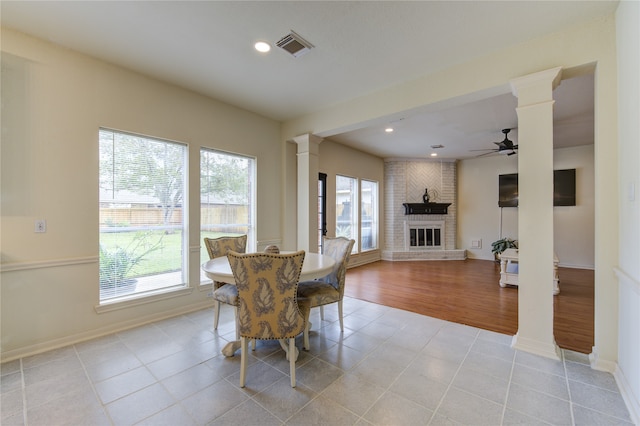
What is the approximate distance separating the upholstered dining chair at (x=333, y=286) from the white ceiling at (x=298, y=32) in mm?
1892

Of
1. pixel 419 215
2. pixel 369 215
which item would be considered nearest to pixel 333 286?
pixel 369 215

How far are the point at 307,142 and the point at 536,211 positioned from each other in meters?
2.99

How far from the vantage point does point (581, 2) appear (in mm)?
1905

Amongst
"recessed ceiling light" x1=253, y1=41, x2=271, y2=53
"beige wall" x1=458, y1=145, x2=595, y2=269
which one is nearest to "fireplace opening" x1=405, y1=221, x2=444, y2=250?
"beige wall" x1=458, y1=145, x2=595, y2=269

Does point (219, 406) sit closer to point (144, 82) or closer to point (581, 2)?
point (144, 82)

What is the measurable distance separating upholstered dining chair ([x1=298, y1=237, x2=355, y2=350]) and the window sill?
161 centimetres

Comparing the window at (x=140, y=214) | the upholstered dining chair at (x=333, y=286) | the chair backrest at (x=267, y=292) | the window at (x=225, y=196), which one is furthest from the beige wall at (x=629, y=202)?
the window at (x=140, y=214)

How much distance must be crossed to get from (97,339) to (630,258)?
14.4ft

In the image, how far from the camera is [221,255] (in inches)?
117

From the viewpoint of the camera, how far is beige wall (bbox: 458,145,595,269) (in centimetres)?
575

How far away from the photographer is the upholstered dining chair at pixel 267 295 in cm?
174

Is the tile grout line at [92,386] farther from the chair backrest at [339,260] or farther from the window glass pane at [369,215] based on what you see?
the window glass pane at [369,215]

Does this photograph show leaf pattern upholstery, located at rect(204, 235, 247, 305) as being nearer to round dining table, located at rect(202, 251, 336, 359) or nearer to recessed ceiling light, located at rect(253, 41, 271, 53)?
round dining table, located at rect(202, 251, 336, 359)

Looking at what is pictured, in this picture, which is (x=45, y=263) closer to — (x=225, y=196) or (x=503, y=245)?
(x=225, y=196)
